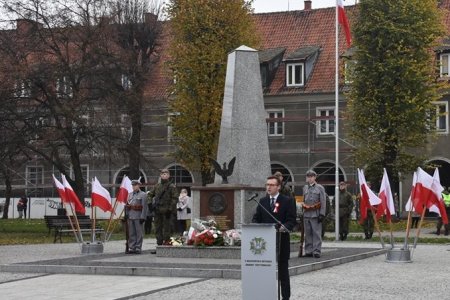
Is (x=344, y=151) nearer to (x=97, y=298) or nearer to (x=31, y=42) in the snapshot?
(x=31, y=42)

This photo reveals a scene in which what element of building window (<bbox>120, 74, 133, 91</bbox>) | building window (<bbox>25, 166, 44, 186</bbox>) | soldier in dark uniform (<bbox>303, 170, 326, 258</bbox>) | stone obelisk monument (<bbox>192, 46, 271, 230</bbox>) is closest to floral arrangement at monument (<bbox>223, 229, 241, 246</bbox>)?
stone obelisk monument (<bbox>192, 46, 271, 230</bbox>)

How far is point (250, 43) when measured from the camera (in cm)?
4616

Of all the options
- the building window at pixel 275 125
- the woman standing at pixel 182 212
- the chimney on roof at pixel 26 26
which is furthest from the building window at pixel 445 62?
the chimney on roof at pixel 26 26

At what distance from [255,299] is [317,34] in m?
46.2

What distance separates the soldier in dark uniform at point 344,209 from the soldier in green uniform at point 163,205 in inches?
359

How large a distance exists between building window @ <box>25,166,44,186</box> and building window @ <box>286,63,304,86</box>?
725 inches

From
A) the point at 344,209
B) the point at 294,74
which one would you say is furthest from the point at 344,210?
the point at 294,74

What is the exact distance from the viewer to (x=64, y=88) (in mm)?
35969

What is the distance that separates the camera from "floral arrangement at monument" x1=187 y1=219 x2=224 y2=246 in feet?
61.9

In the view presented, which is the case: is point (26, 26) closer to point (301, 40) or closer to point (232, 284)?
point (301, 40)

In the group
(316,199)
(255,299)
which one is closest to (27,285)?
(255,299)

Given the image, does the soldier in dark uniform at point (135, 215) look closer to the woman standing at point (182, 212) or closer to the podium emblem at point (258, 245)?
the woman standing at point (182, 212)

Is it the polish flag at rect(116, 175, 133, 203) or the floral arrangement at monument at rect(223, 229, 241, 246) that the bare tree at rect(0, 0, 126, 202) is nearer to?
the polish flag at rect(116, 175, 133, 203)

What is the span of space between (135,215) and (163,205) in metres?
0.72
